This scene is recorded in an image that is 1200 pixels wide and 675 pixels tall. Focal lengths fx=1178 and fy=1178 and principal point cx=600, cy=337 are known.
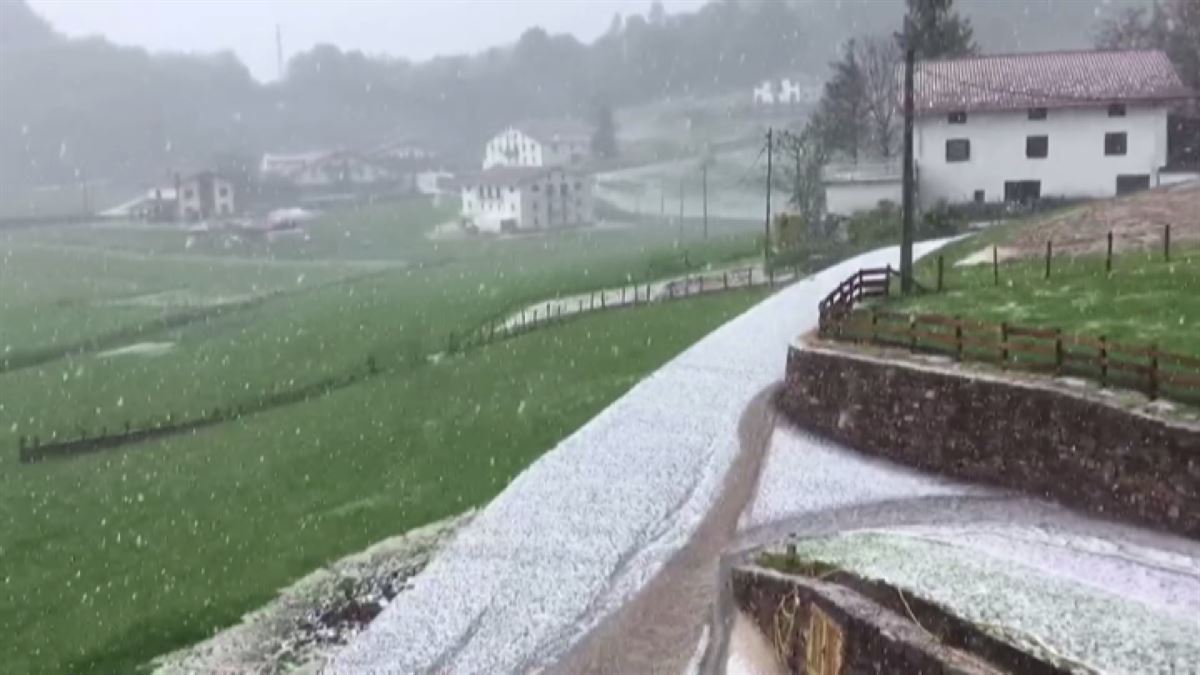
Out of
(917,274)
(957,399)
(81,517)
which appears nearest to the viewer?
(957,399)

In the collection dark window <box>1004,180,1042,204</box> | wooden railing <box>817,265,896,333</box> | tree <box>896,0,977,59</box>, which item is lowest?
wooden railing <box>817,265,896,333</box>

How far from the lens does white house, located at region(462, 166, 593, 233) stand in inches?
4058

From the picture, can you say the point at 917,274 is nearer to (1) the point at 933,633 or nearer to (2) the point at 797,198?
(1) the point at 933,633

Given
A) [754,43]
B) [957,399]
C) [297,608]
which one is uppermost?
[754,43]

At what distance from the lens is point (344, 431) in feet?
115

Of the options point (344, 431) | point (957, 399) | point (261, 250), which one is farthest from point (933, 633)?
point (261, 250)

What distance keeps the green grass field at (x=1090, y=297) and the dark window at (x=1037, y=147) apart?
18.5 m

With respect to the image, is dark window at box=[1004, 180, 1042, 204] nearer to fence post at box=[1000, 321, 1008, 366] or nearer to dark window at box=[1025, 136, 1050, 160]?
dark window at box=[1025, 136, 1050, 160]

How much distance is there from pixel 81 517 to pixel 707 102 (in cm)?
16348

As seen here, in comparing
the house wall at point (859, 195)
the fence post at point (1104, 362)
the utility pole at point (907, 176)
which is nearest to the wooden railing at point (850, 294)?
the utility pole at point (907, 176)

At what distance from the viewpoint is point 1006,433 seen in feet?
78.3

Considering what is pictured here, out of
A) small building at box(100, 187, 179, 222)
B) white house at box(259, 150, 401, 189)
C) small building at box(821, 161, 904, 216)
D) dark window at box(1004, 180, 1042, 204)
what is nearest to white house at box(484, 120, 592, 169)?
white house at box(259, 150, 401, 189)

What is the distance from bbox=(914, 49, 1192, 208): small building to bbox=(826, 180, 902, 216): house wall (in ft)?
4.47

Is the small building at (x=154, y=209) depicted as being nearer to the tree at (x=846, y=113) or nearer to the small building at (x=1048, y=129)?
the tree at (x=846, y=113)
